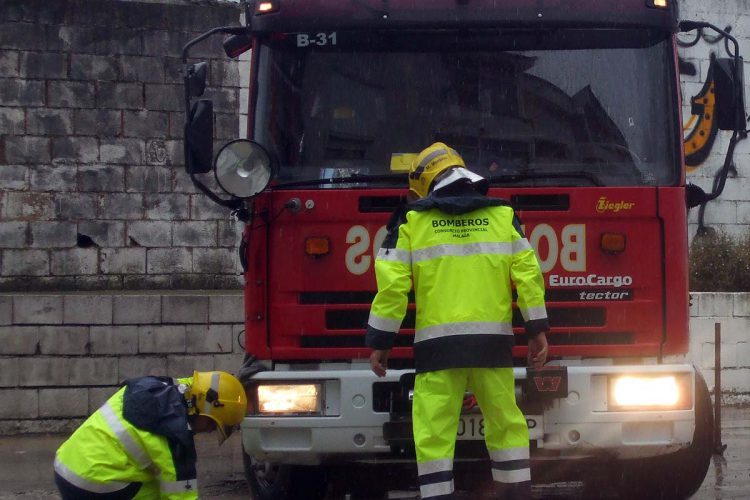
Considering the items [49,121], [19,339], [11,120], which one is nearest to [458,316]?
[19,339]

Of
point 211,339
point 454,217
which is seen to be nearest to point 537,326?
point 454,217

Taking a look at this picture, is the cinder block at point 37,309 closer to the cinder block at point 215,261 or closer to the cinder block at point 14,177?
the cinder block at point 14,177

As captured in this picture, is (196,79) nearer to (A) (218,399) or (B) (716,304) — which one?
(A) (218,399)

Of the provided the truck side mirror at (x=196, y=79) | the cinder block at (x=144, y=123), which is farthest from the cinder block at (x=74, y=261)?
the truck side mirror at (x=196, y=79)

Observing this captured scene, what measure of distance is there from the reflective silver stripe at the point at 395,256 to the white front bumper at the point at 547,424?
0.71 meters

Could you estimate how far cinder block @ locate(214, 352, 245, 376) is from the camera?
32.4 ft

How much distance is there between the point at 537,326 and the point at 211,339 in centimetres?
505

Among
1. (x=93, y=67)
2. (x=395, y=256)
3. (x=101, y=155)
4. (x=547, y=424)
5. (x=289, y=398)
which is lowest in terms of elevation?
(x=547, y=424)

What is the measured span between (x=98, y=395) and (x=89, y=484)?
17.7 ft

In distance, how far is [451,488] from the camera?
5207 mm

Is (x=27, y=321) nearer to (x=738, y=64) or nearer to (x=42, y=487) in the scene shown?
(x=42, y=487)

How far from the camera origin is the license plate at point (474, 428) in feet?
18.9

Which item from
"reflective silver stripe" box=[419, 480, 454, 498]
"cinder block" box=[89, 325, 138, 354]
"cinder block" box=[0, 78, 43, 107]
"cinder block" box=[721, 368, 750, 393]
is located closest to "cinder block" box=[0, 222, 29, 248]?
"cinder block" box=[0, 78, 43, 107]

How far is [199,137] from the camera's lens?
626 cm
